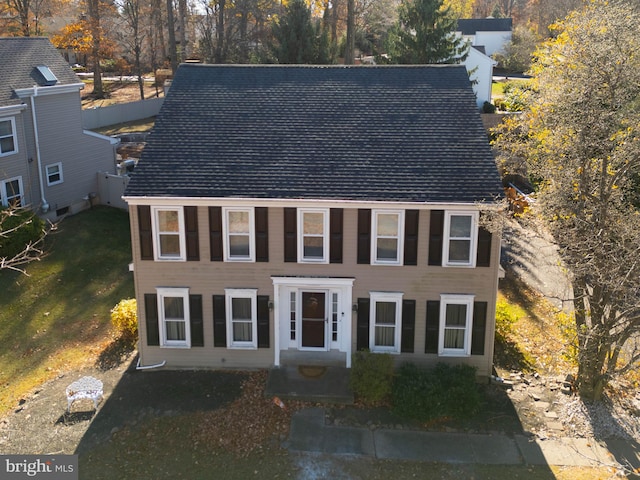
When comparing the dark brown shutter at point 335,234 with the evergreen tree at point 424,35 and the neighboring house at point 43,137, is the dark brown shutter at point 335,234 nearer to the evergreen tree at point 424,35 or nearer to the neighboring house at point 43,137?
the neighboring house at point 43,137

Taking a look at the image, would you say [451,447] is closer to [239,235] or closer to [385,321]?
[385,321]

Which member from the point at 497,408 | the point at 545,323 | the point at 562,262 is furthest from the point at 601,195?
the point at 545,323

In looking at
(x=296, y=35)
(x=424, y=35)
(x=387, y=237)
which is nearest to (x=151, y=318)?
(x=387, y=237)

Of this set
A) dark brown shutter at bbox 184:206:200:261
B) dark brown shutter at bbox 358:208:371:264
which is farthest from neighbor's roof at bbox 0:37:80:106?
dark brown shutter at bbox 358:208:371:264

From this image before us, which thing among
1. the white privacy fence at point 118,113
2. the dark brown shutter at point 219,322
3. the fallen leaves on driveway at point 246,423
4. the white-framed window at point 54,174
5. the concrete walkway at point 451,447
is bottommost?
the concrete walkway at point 451,447

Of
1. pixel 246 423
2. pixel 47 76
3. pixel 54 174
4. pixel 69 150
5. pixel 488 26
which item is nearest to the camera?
pixel 246 423

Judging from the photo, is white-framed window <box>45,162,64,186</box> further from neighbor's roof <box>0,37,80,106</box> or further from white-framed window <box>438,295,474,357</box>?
white-framed window <box>438,295,474,357</box>

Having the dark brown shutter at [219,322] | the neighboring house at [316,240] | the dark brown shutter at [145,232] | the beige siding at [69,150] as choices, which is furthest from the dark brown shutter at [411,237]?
the beige siding at [69,150]
